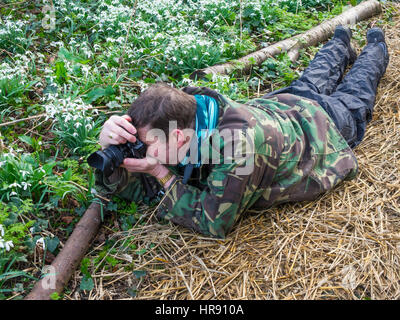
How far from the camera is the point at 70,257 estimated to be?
2.23 m

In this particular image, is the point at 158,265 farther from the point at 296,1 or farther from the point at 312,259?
the point at 296,1

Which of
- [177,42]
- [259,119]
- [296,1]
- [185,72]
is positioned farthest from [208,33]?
[259,119]

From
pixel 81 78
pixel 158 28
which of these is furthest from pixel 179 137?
pixel 158 28

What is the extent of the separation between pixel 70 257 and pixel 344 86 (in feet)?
9.04

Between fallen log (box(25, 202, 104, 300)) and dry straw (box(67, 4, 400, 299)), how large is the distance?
93mm

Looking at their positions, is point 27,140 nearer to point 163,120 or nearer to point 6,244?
point 6,244

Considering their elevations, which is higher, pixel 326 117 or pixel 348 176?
pixel 326 117

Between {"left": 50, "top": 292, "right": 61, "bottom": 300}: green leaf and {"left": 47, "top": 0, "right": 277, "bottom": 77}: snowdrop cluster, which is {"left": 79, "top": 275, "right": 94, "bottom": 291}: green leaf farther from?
{"left": 47, "top": 0, "right": 277, "bottom": 77}: snowdrop cluster

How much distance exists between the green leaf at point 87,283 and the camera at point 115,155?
0.65 m

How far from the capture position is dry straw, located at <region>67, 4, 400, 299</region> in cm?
211

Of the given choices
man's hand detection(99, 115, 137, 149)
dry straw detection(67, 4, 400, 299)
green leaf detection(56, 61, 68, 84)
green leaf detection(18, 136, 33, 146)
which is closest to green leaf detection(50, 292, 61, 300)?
dry straw detection(67, 4, 400, 299)

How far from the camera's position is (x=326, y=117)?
111 inches

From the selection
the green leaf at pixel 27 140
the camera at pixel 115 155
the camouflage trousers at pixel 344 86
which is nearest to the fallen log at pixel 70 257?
the camera at pixel 115 155
